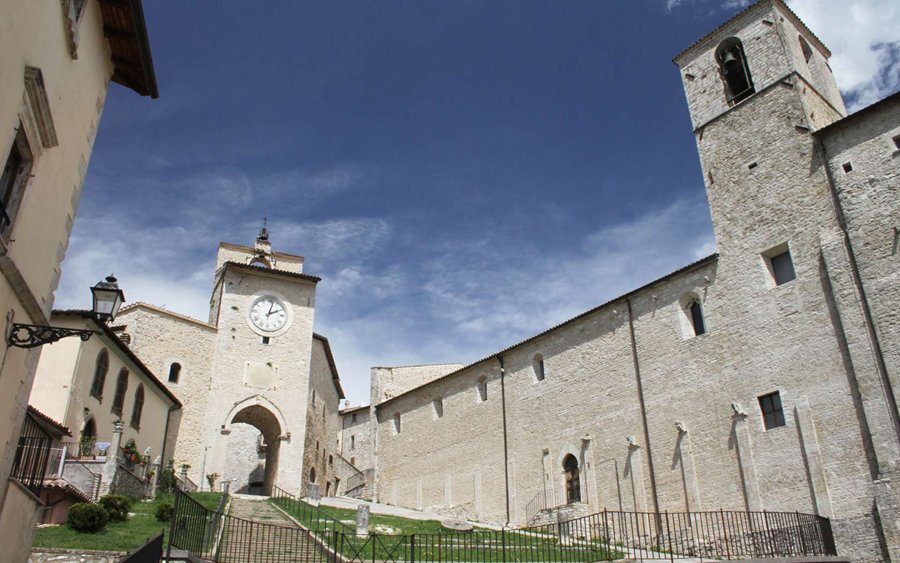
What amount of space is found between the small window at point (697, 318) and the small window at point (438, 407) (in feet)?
47.9

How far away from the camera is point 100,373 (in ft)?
77.0

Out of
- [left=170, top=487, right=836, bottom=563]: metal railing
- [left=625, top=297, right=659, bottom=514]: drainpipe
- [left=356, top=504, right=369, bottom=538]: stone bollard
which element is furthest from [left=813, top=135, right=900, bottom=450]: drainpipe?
[left=356, top=504, right=369, bottom=538]: stone bollard

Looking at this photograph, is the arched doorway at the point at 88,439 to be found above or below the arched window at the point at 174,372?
below

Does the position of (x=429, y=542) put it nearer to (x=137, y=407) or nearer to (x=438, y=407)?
(x=137, y=407)

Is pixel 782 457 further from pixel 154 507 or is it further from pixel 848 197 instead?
pixel 154 507

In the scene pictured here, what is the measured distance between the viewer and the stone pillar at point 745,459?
66.5 feet

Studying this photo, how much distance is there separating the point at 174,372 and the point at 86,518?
16.5 meters

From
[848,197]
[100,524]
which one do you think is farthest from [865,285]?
[100,524]

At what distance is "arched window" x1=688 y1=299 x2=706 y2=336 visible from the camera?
939 inches

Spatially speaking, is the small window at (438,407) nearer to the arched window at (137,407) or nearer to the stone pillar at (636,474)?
the stone pillar at (636,474)

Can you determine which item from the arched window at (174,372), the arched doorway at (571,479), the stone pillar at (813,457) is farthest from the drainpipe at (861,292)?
the arched window at (174,372)

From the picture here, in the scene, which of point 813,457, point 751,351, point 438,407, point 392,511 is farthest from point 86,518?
point 438,407

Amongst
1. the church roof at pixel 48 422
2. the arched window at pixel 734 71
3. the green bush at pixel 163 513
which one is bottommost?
the green bush at pixel 163 513

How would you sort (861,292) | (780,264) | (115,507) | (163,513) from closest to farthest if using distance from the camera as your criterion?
(115,507) < (163,513) < (861,292) < (780,264)
